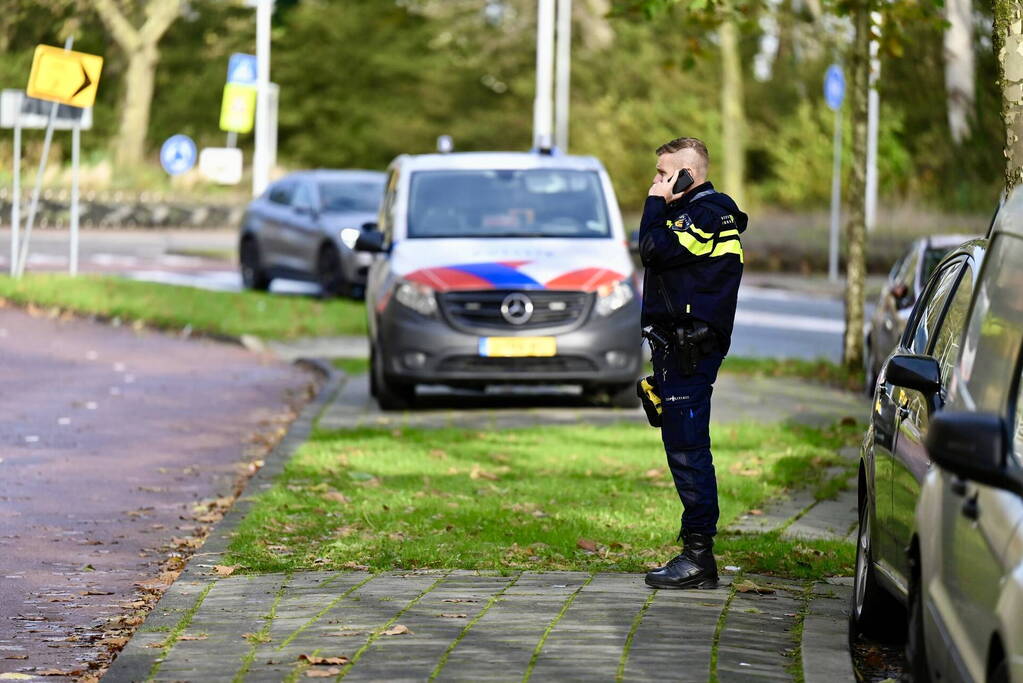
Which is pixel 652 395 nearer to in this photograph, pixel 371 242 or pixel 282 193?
pixel 371 242

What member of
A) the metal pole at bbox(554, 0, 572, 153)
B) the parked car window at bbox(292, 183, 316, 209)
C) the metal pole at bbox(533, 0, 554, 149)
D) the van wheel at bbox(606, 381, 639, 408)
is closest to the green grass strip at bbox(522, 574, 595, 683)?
the van wheel at bbox(606, 381, 639, 408)

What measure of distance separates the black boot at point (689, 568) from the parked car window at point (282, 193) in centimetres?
1993

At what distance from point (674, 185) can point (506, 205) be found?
779 cm

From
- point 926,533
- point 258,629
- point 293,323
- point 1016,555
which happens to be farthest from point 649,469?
point 293,323

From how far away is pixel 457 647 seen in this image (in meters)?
6.55

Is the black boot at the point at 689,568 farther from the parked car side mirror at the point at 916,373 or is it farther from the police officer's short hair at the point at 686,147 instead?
the parked car side mirror at the point at 916,373

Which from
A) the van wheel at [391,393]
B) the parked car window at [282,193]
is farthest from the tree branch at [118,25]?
the van wheel at [391,393]

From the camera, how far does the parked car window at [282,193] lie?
27.4 m

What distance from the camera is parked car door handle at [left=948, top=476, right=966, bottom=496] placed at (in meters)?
4.99

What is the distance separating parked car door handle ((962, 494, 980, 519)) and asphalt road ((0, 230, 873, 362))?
1590 cm

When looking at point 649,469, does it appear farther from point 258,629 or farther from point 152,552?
point 258,629

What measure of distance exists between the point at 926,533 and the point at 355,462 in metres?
6.62

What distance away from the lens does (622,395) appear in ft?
50.2

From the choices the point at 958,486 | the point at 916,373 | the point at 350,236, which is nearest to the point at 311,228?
the point at 350,236
